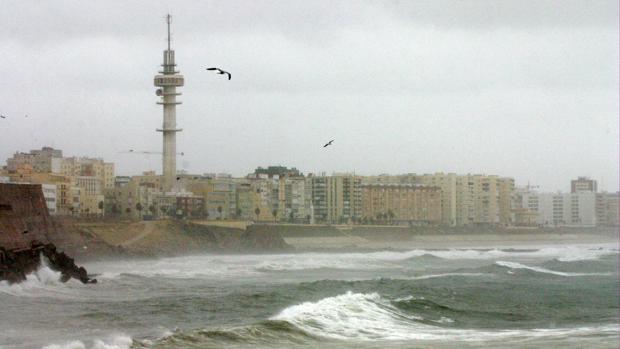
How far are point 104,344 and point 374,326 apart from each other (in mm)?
5592

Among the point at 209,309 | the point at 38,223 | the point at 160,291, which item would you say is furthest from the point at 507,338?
the point at 38,223

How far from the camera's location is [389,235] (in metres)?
72.9

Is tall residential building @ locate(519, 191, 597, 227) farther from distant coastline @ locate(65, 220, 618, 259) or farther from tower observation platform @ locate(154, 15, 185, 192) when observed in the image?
tower observation platform @ locate(154, 15, 185, 192)

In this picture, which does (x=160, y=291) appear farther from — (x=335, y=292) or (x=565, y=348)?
(x=565, y=348)

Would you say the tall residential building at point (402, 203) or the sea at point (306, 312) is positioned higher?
the tall residential building at point (402, 203)

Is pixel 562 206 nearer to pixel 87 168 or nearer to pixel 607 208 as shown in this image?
pixel 607 208

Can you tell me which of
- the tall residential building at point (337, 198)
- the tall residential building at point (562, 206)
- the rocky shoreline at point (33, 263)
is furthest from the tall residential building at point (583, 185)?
the rocky shoreline at point (33, 263)

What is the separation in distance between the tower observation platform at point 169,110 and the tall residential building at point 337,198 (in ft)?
31.1

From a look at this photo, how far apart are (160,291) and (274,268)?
14.7 m

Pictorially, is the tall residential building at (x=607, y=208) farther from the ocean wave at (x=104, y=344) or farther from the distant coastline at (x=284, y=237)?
the ocean wave at (x=104, y=344)

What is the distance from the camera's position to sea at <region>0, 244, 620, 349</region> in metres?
15.6

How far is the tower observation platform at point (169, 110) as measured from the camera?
6450 cm

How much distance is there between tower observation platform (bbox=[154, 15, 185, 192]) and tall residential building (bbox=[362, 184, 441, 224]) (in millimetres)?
16206

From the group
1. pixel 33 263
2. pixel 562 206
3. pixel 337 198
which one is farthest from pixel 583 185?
pixel 33 263
